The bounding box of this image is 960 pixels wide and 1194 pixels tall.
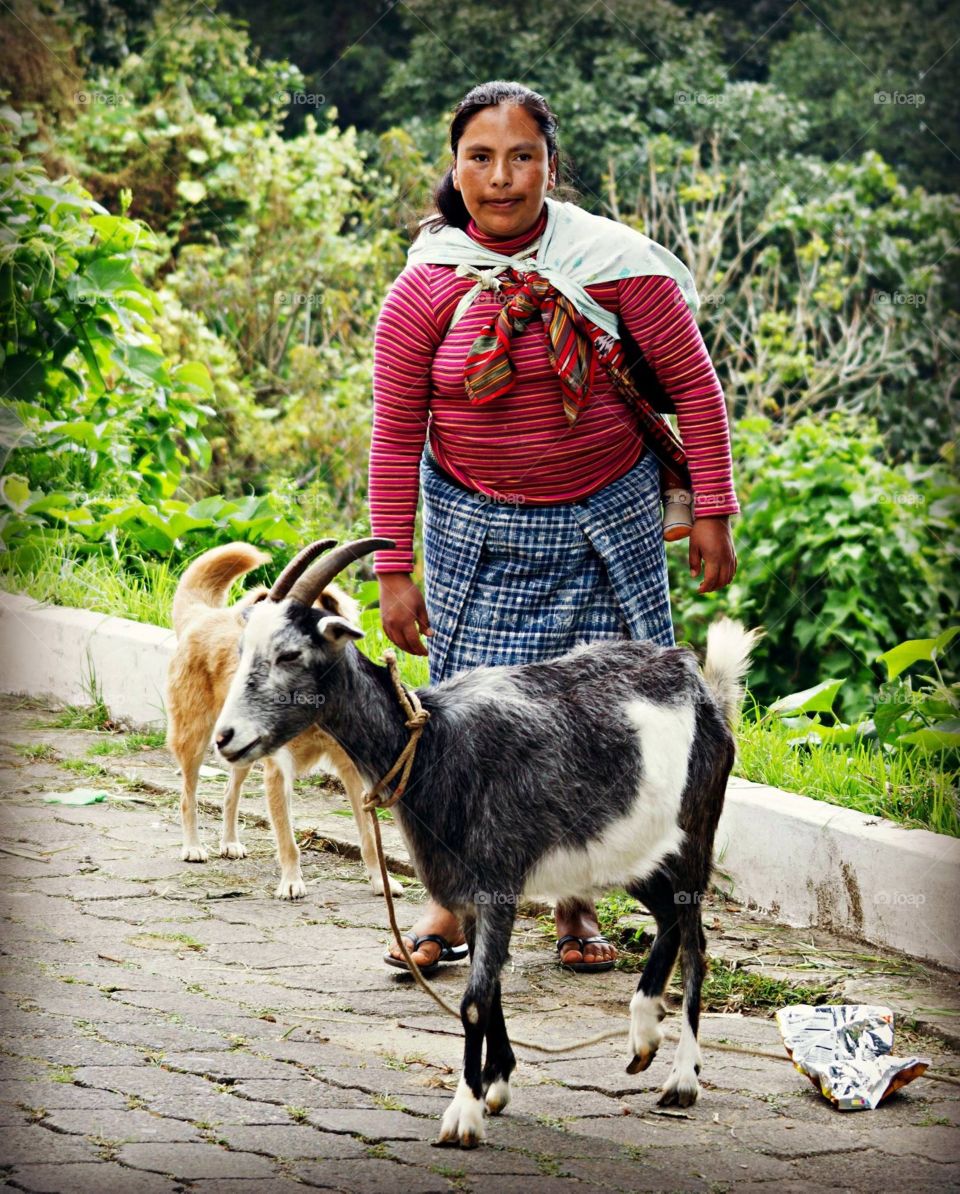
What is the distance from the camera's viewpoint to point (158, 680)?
694cm

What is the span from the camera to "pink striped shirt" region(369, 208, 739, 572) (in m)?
3.98

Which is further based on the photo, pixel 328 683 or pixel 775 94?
pixel 775 94

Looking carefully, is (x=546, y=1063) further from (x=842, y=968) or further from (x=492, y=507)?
(x=492, y=507)

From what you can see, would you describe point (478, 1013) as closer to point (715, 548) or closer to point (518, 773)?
point (518, 773)

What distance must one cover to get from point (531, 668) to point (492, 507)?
1.89 ft

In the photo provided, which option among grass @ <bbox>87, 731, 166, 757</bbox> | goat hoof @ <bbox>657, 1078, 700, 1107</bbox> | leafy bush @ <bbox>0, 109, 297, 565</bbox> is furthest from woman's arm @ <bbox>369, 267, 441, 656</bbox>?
leafy bush @ <bbox>0, 109, 297, 565</bbox>

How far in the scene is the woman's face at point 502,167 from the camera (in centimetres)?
387

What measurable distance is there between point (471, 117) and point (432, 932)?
2297 mm

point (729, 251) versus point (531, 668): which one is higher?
point (729, 251)

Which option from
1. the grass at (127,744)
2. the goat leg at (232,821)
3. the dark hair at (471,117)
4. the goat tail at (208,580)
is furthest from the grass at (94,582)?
the dark hair at (471,117)

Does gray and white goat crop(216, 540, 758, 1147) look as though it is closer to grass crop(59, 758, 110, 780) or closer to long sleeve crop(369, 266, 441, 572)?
long sleeve crop(369, 266, 441, 572)

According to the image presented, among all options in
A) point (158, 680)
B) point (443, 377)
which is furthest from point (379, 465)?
point (158, 680)

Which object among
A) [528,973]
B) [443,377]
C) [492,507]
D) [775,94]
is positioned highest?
[775,94]

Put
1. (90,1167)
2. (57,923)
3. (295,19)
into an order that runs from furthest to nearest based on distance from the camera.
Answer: (295,19) < (57,923) < (90,1167)
